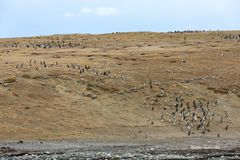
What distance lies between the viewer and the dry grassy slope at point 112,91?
42156 millimetres

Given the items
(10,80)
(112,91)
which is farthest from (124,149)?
(10,80)

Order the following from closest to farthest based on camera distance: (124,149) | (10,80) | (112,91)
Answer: (124,149) → (10,80) → (112,91)

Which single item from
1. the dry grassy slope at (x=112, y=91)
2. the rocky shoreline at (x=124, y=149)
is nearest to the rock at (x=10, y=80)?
the dry grassy slope at (x=112, y=91)

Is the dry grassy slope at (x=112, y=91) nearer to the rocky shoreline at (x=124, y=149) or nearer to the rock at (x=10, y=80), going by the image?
the rock at (x=10, y=80)

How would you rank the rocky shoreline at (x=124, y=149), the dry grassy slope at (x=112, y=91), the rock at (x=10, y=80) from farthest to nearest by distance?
the rock at (x=10, y=80)
the dry grassy slope at (x=112, y=91)
the rocky shoreline at (x=124, y=149)

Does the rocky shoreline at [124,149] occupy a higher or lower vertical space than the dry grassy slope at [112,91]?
lower

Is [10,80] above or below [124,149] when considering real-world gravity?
above

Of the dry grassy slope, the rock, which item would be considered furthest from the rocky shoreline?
the rock

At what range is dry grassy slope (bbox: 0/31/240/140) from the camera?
42.2m

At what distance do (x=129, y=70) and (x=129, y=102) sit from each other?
30.6 ft

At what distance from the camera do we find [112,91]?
49938mm

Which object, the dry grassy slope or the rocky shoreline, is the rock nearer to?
the dry grassy slope

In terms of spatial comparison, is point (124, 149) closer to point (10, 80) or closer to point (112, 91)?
point (112, 91)

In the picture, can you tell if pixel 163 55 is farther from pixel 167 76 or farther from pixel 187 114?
pixel 187 114
